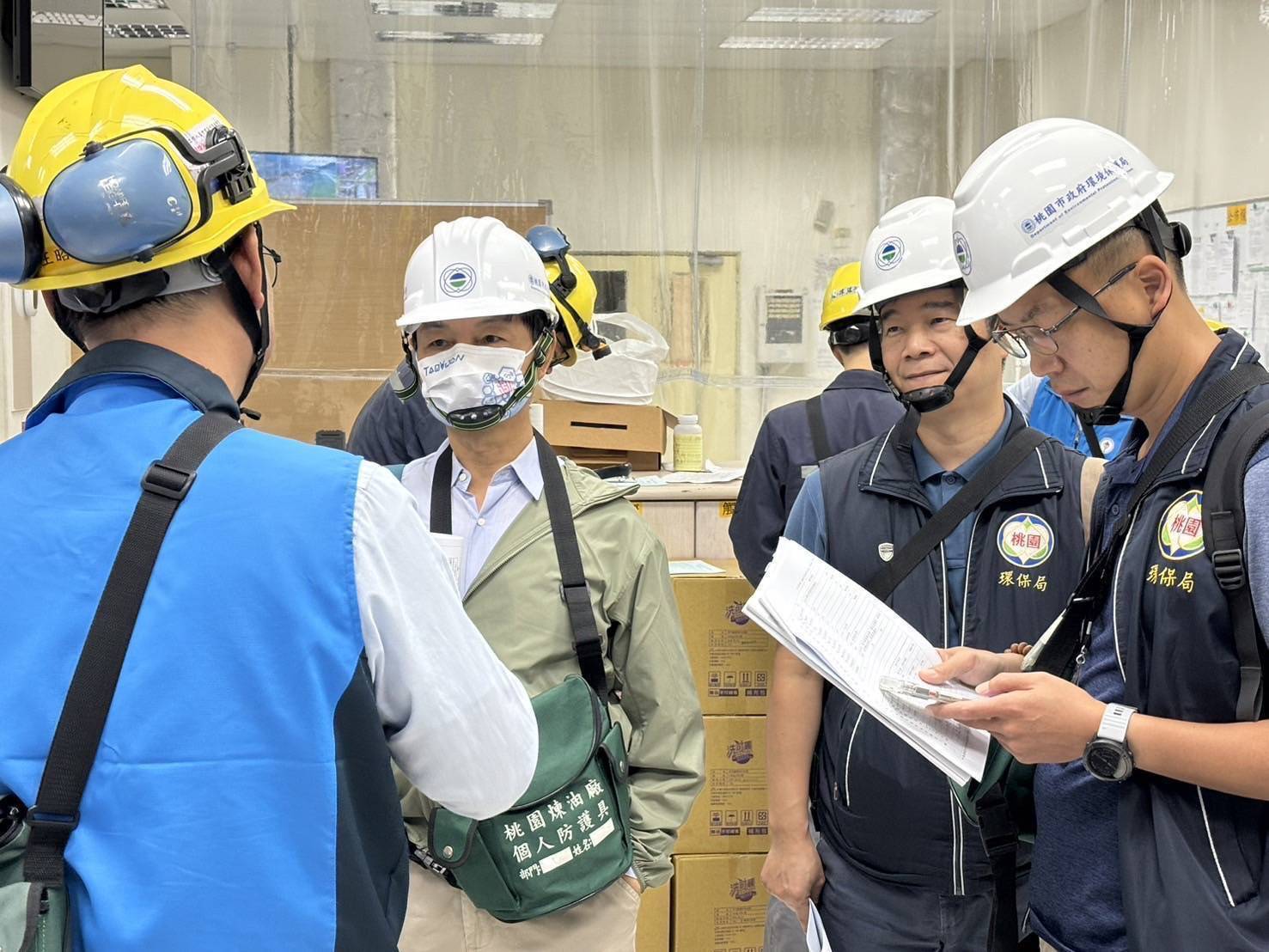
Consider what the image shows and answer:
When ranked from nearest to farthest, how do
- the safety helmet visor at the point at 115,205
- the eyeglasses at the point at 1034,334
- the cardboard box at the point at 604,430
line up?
1. the safety helmet visor at the point at 115,205
2. the eyeglasses at the point at 1034,334
3. the cardboard box at the point at 604,430

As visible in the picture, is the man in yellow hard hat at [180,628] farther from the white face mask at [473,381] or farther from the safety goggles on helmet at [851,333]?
the safety goggles on helmet at [851,333]

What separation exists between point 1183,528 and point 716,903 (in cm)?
232

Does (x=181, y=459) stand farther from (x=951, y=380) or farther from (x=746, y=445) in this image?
(x=746, y=445)

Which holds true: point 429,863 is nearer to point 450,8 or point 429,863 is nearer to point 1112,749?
point 1112,749

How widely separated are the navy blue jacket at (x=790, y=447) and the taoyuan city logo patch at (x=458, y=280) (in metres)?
1.40

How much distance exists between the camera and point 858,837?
73.2 inches

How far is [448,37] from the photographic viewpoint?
200 inches

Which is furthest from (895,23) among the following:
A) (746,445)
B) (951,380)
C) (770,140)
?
(951,380)

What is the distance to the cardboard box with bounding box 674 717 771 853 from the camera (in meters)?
3.24

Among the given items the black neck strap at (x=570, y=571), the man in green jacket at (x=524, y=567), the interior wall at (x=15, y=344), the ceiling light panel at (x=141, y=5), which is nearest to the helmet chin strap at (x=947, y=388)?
the man in green jacket at (x=524, y=567)

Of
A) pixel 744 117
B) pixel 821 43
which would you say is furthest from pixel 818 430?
pixel 821 43

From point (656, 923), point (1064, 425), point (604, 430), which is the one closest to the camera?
point (1064, 425)

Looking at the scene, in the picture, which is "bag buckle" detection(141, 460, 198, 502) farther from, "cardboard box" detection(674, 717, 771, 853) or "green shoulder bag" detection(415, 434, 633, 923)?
"cardboard box" detection(674, 717, 771, 853)

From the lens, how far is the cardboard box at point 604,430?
162 inches
